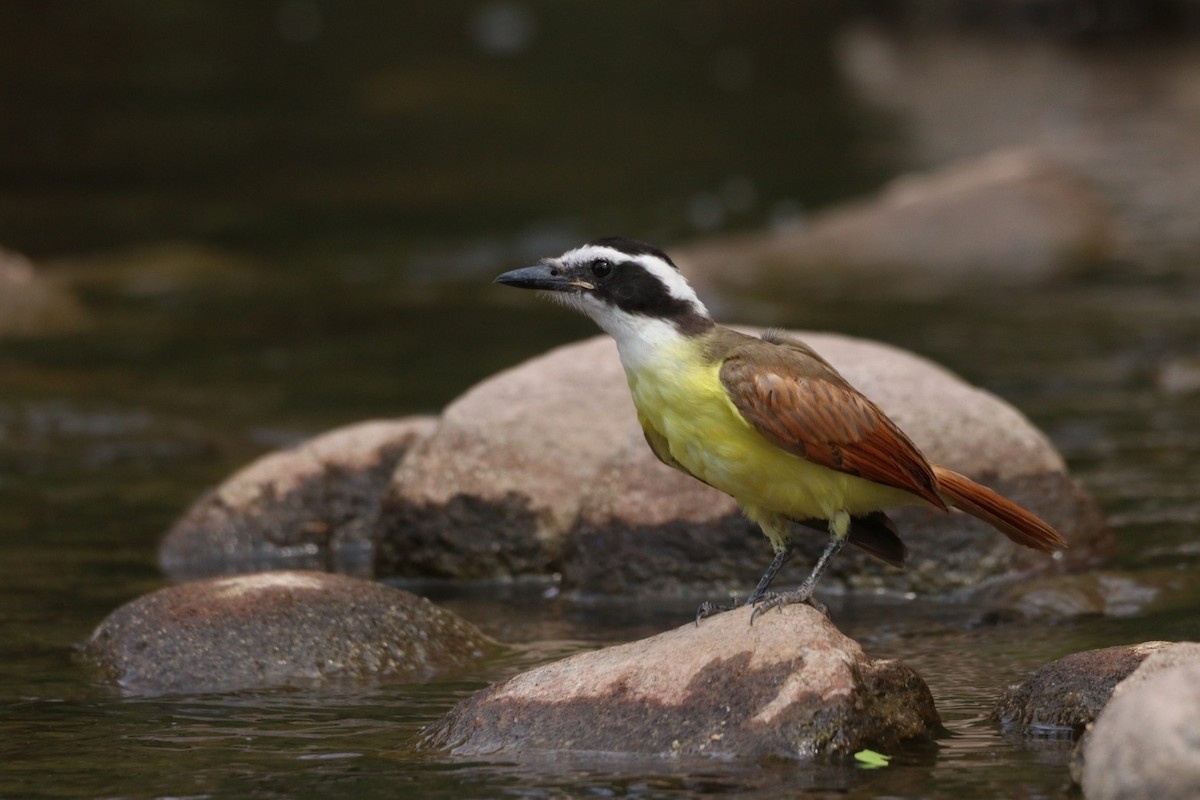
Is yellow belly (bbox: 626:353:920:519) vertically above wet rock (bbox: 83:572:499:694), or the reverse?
yellow belly (bbox: 626:353:920:519)

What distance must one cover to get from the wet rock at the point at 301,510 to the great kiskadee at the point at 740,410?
4.00 metres

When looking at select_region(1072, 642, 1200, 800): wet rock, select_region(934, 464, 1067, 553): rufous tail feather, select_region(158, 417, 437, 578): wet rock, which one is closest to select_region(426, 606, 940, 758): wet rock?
select_region(934, 464, 1067, 553): rufous tail feather

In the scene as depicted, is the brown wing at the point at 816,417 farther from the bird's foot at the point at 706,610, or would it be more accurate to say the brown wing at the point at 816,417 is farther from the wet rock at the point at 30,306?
the wet rock at the point at 30,306

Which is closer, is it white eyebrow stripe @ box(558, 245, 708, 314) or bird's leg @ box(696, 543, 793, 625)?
white eyebrow stripe @ box(558, 245, 708, 314)

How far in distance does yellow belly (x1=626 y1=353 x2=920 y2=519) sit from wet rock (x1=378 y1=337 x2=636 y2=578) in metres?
2.99

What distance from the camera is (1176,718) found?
5.56 metres

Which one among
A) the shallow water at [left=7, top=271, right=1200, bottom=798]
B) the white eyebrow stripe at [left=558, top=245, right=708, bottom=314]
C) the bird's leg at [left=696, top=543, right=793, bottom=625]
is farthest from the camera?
the bird's leg at [left=696, top=543, right=793, bottom=625]

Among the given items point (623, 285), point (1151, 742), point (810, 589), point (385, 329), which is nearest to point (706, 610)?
point (810, 589)

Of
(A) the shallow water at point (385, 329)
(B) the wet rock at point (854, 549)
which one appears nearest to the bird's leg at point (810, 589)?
(A) the shallow water at point (385, 329)

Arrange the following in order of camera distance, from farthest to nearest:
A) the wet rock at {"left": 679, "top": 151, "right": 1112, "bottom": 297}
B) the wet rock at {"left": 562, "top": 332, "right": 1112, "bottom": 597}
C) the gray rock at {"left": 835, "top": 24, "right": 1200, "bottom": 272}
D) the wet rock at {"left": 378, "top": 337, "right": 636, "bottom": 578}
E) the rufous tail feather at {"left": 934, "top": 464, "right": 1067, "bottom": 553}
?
1. the gray rock at {"left": 835, "top": 24, "right": 1200, "bottom": 272}
2. the wet rock at {"left": 679, "top": 151, "right": 1112, "bottom": 297}
3. the wet rock at {"left": 378, "top": 337, "right": 636, "bottom": 578}
4. the wet rock at {"left": 562, "top": 332, "right": 1112, "bottom": 597}
5. the rufous tail feather at {"left": 934, "top": 464, "right": 1067, "bottom": 553}

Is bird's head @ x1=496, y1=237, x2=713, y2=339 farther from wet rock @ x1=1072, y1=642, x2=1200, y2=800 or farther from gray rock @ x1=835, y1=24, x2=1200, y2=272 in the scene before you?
gray rock @ x1=835, y1=24, x2=1200, y2=272

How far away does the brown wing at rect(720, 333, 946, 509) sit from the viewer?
22.3 feet

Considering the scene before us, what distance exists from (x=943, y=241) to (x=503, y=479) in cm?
1095

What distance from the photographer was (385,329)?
58.3ft
